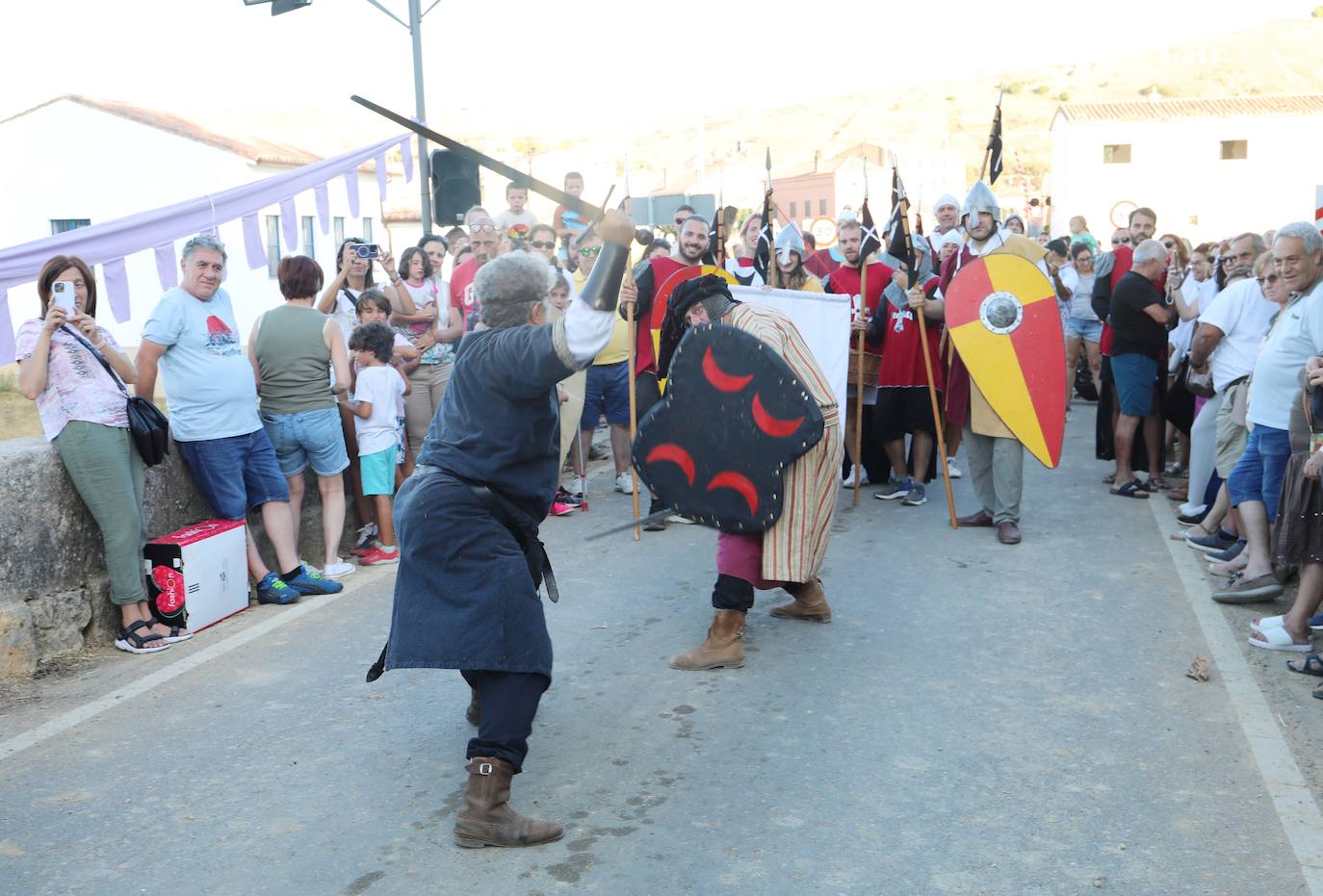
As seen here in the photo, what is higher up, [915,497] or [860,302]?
[860,302]

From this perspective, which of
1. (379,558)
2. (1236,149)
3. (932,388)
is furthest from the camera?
(1236,149)

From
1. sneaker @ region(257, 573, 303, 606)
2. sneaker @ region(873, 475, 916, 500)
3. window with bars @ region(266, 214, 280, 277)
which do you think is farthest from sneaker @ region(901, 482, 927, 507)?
window with bars @ region(266, 214, 280, 277)

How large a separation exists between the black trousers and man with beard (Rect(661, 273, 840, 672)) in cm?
140

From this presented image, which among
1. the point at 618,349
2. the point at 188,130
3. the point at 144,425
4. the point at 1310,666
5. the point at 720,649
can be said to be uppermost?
the point at 188,130

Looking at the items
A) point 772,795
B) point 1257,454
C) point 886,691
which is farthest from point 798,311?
point 772,795

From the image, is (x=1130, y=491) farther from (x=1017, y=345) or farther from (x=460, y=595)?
(x=460, y=595)

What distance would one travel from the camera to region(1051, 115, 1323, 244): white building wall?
48.5 m

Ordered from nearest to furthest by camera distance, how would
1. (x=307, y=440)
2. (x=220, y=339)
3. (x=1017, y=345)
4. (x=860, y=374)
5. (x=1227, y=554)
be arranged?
(x=220, y=339) < (x=307, y=440) < (x=1227, y=554) < (x=1017, y=345) < (x=860, y=374)

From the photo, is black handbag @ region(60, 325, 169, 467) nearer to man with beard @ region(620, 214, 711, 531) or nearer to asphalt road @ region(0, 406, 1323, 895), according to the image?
asphalt road @ region(0, 406, 1323, 895)

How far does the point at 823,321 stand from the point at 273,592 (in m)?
3.47

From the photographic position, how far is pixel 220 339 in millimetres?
5738

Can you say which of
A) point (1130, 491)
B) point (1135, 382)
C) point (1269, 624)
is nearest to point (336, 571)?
point (1269, 624)

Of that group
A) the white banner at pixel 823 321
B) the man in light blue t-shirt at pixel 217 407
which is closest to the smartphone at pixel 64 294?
the man in light blue t-shirt at pixel 217 407

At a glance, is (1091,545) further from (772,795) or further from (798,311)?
(772,795)
